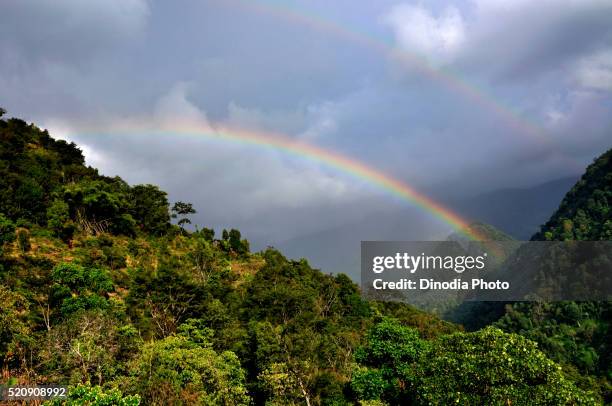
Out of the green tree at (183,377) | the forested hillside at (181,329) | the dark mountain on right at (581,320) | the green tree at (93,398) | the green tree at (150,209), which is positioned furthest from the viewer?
the dark mountain on right at (581,320)

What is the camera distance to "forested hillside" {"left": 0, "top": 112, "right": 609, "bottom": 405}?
28688 mm

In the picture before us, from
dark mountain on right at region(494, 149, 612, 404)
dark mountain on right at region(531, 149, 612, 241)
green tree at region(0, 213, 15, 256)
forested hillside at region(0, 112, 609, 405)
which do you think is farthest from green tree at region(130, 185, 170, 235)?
dark mountain on right at region(531, 149, 612, 241)

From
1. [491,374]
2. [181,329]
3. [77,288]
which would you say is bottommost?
[491,374]

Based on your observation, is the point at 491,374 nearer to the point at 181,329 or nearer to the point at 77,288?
the point at 181,329

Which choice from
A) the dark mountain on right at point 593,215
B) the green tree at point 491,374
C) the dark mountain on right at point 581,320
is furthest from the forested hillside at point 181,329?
the dark mountain on right at point 593,215

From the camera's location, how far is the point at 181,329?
44.4m

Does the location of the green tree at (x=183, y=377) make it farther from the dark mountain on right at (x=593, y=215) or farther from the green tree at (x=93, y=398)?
the dark mountain on right at (x=593, y=215)

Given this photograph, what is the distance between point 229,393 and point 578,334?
428 ft

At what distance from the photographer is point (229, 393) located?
3278 centimetres

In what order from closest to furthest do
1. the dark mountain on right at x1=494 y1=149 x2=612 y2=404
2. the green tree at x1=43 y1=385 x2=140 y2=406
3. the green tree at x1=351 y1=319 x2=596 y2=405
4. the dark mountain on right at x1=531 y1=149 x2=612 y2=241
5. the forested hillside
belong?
the green tree at x1=43 y1=385 x2=140 y2=406
the green tree at x1=351 y1=319 x2=596 y2=405
the forested hillside
the dark mountain on right at x1=494 y1=149 x2=612 y2=404
the dark mountain on right at x1=531 y1=149 x2=612 y2=241

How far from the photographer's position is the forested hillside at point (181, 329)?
28688 mm

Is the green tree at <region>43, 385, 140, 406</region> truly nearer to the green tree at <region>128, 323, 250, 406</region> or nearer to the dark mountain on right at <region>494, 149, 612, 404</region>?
the green tree at <region>128, 323, 250, 406</region>

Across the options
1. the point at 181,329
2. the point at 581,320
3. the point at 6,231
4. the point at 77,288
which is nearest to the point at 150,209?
the point at 6,231

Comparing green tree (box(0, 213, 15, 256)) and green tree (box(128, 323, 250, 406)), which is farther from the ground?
green tree (box(0, 213, 15, 256))
